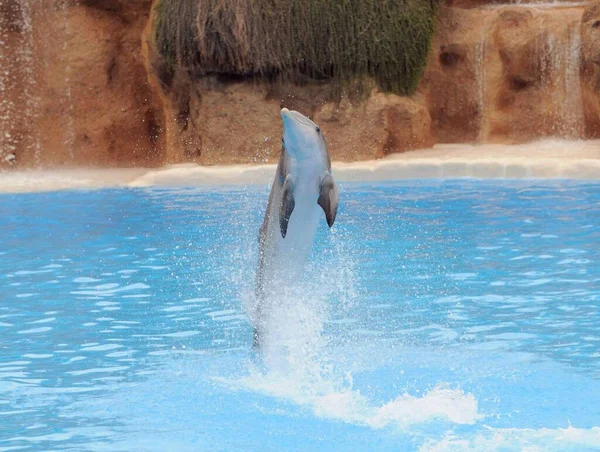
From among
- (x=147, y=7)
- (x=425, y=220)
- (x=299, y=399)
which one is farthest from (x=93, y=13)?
(x=299, y=399)

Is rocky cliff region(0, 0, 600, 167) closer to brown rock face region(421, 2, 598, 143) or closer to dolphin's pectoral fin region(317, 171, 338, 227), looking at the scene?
brown rock face region(421, 2, 598, 143)

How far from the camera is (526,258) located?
766cm

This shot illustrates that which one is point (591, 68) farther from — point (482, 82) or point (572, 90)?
point (482, 82)

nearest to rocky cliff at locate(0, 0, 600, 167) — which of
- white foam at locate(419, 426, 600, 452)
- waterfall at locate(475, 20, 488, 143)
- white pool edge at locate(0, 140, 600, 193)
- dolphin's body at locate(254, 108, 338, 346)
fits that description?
waterfall at locate(475, 20, 488, 143)

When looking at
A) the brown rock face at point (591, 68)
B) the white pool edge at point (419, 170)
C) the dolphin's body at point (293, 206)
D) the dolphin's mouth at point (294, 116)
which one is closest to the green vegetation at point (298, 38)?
the white pool edge at point (419, 170)

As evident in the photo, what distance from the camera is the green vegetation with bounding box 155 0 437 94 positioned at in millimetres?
14570

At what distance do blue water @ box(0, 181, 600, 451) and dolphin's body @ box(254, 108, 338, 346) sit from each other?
126mm

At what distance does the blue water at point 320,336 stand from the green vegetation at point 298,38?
500cm

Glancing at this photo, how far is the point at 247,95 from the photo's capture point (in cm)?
1480

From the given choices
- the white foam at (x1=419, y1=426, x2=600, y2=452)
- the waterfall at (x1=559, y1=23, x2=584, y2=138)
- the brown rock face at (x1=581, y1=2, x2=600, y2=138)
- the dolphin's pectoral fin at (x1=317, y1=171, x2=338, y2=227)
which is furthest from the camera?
the waterfall at (x1=559, y1=23, x2=584, y2=138)

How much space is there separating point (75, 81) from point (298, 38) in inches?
166

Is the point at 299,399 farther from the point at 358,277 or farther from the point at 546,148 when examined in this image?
the point at 546,148

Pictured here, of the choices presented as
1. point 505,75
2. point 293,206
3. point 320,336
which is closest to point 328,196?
point 293,206

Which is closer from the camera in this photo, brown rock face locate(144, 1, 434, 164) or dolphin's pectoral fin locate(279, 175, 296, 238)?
dolphin's pectoral fin locate(279, 175, 296, 238)
